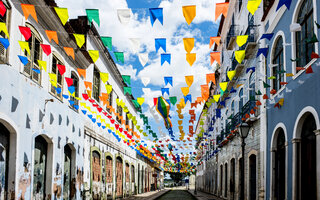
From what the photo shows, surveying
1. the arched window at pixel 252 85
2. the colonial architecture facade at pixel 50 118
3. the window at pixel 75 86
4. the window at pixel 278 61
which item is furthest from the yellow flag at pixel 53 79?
the arched window at pixel 252 85

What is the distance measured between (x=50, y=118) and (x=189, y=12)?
6.57 m

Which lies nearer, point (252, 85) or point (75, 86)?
point (75, 86)

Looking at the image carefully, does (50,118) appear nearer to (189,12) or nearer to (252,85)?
(189,12)

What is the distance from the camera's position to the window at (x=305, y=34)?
31.7 ft

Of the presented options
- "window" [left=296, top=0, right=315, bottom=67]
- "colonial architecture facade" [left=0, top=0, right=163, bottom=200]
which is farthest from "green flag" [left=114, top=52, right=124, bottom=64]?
"window" [left=296, top=0, right=315, bottom=67]

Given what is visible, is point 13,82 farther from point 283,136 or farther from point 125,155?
point 125,155

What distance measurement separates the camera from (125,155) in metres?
27.6

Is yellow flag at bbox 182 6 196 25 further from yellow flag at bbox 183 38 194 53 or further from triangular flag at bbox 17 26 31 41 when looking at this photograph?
triangular flag at bbox 17 26 31 41

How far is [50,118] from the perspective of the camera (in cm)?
1202

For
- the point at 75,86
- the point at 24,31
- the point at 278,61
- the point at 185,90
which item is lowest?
the point at 185,90

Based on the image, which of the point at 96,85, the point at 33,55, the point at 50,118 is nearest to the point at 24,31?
the point at 33,55

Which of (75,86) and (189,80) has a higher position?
(75,86)

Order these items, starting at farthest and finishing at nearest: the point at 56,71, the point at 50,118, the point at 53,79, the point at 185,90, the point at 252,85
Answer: the point at 252,85
the point at 185,90
the point at 56,71
the point at 50,118
the point at 53,79

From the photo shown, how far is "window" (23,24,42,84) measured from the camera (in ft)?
34.4
